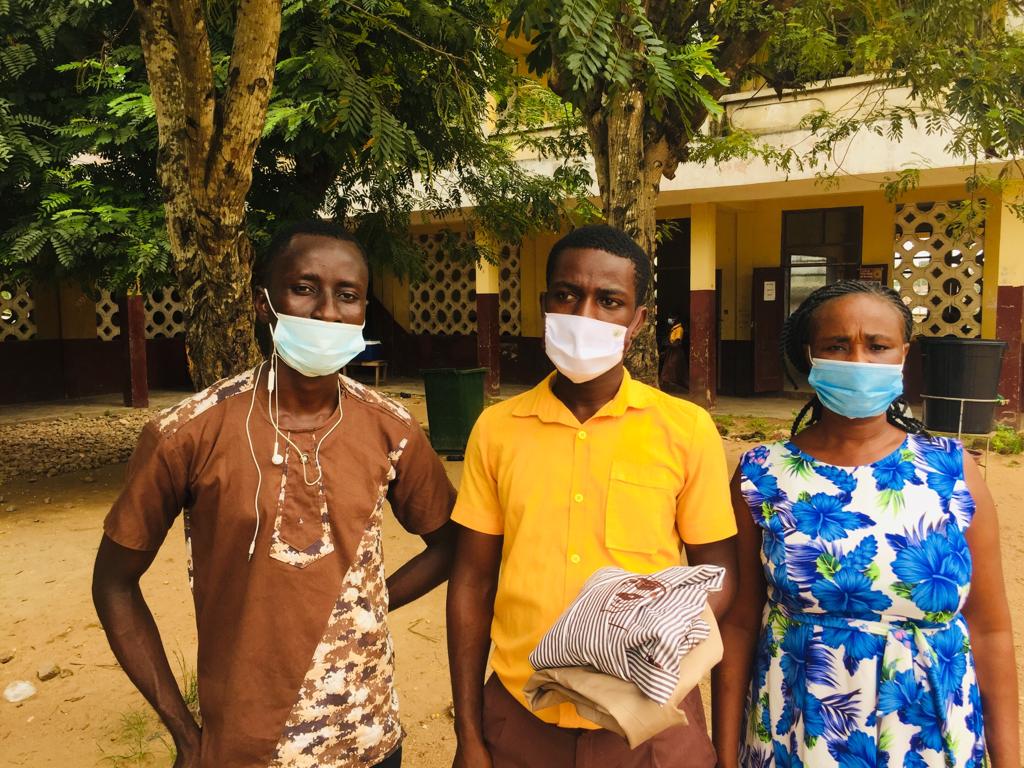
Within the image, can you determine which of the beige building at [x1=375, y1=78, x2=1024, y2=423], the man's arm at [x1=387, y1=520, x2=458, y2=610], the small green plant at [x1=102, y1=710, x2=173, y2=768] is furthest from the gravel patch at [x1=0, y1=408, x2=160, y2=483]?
the man's arm at [x1=387, y1=520, x2=458, y2=610]

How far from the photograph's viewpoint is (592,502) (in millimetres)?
1444

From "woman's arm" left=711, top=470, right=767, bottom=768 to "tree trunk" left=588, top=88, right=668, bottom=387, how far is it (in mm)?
2634

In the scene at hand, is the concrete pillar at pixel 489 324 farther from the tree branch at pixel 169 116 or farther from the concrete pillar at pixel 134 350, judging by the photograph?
the tree branch at pixel 169 116

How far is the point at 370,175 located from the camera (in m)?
6.29

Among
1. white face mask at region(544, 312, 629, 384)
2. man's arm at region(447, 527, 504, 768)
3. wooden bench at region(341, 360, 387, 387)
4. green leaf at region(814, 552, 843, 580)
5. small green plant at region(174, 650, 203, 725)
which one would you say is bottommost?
small green plant at region(174, 650, 203, 725)

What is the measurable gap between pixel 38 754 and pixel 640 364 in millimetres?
3195

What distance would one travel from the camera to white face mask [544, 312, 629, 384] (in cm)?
147

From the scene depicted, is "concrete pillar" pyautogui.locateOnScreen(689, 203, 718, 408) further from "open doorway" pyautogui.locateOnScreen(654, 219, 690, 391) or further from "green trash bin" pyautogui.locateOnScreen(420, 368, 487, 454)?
"green trash bin" pyautogui.locateOnScreen(420, 368, 487, 454)

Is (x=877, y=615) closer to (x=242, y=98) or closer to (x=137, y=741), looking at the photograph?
(x=242, y=98)

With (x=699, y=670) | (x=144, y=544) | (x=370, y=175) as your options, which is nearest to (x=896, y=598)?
(x=699, y=670)

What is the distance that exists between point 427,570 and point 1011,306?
904 cm

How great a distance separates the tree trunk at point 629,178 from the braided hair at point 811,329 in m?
2.40

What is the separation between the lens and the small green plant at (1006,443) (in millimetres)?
7812

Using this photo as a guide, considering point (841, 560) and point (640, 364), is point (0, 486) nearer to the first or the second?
point (640, 364)
